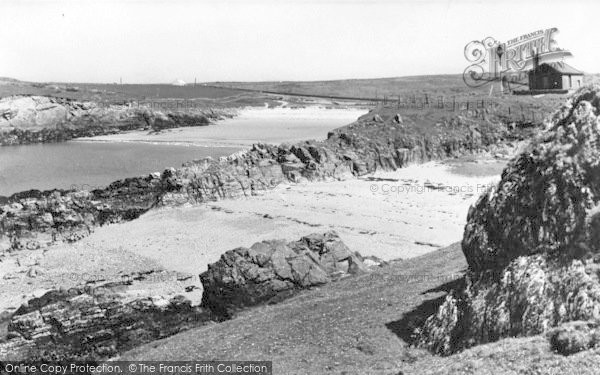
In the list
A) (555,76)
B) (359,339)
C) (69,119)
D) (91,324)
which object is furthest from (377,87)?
(359,339)

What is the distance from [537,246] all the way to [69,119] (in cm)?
8069

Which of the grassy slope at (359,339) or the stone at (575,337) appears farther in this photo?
the grassy slope at (359,339)

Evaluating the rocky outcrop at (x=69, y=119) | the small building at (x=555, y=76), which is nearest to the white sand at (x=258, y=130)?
the rocky outcrop at (x=69, y=119)

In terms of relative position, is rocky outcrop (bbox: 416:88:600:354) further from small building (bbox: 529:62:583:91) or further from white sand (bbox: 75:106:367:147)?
white sand (bbox: 75:106:367:147)

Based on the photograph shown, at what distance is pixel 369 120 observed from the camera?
4791cm

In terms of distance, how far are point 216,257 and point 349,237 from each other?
6128 millimetres

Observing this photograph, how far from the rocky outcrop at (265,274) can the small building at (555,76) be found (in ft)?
127

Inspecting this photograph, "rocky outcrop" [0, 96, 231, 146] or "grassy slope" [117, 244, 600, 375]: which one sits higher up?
"rocky outcrop" [0, 96, 231, 146]

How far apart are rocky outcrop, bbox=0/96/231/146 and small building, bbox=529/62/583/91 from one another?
160ft

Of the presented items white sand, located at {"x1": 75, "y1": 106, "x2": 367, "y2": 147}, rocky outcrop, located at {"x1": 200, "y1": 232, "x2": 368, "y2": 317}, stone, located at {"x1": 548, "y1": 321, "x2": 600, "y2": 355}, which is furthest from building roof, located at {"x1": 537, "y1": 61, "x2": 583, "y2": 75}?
stone, located at {"x1": 548, "y1": 321, "x2": 600, "y2": 355}

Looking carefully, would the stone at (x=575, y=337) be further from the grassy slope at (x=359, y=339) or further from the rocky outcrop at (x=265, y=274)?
the rocky outcrop at (x=265, y=274)

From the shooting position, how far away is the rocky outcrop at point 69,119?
246 feet

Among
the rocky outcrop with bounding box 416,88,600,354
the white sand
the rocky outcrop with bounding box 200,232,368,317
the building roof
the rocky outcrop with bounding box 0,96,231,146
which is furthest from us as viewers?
the rocky outcrop with bounding box 0,96,231,146

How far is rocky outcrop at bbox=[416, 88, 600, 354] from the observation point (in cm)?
905
